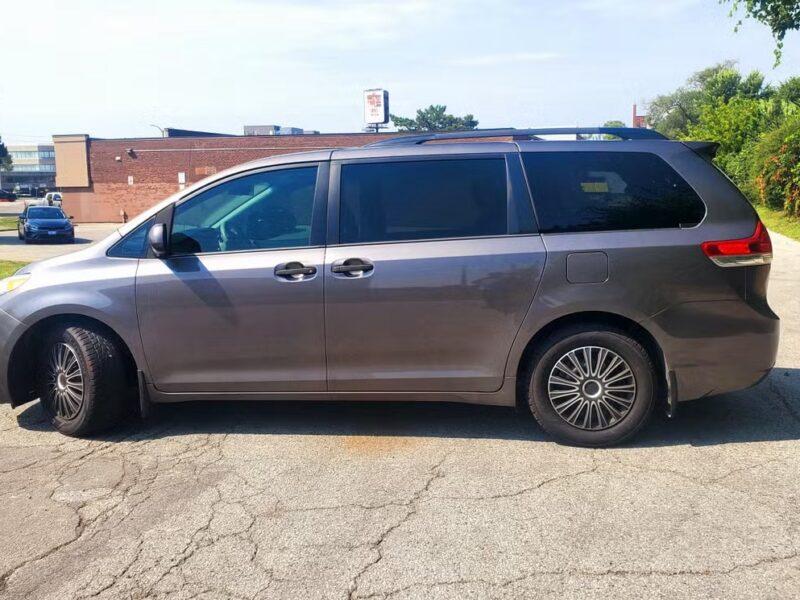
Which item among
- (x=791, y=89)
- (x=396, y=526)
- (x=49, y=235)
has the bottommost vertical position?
(x=396, y=526)

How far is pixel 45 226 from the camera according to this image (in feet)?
96.5

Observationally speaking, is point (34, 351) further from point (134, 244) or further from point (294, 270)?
point (294, 270)

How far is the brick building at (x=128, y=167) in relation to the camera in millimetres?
50844

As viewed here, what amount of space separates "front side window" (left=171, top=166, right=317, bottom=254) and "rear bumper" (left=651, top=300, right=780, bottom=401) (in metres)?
2.34

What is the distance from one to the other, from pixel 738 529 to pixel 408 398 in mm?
2034

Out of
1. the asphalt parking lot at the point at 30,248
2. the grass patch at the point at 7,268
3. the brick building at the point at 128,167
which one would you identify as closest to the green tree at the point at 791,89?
the brick building at the point at 128,167

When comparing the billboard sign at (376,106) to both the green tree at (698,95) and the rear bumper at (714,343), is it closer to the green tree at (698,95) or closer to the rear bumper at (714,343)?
the green tree at (698,95)

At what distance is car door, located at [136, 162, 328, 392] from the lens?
15.5 ft

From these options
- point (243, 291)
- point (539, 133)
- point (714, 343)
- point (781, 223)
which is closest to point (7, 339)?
point (243, 291)

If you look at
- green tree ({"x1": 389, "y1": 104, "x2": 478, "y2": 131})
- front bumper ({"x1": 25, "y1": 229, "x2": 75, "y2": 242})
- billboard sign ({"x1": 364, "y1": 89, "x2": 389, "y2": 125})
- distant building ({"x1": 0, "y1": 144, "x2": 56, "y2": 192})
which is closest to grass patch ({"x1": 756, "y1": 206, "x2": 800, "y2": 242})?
front bumper ({"x1": 25, "y1": 229, "x2": 75, "y2": 242})

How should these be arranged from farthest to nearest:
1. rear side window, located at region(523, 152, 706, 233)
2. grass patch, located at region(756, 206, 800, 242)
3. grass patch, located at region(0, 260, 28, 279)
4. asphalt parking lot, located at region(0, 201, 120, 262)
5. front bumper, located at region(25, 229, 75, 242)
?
front bumper, located at region(25, 229, 75, 242) → asphalt parking lot, located at region(0, 201, 120, 262) → grass patch, located at region(756, 206, 800, 242) → grass patch, located at region(0, 260, 28, 279) → rear side window, located at region(523, 152, 706, 233)

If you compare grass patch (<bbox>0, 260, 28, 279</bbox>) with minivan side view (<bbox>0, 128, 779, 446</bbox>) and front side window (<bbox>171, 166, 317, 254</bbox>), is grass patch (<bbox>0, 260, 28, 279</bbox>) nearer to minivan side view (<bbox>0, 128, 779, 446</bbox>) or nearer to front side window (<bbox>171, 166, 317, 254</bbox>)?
minivan side view (<bbox>0, 128, 779, 446</bbox>)

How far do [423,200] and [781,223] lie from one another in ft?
66.2

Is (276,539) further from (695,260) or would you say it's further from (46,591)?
(695,260)
